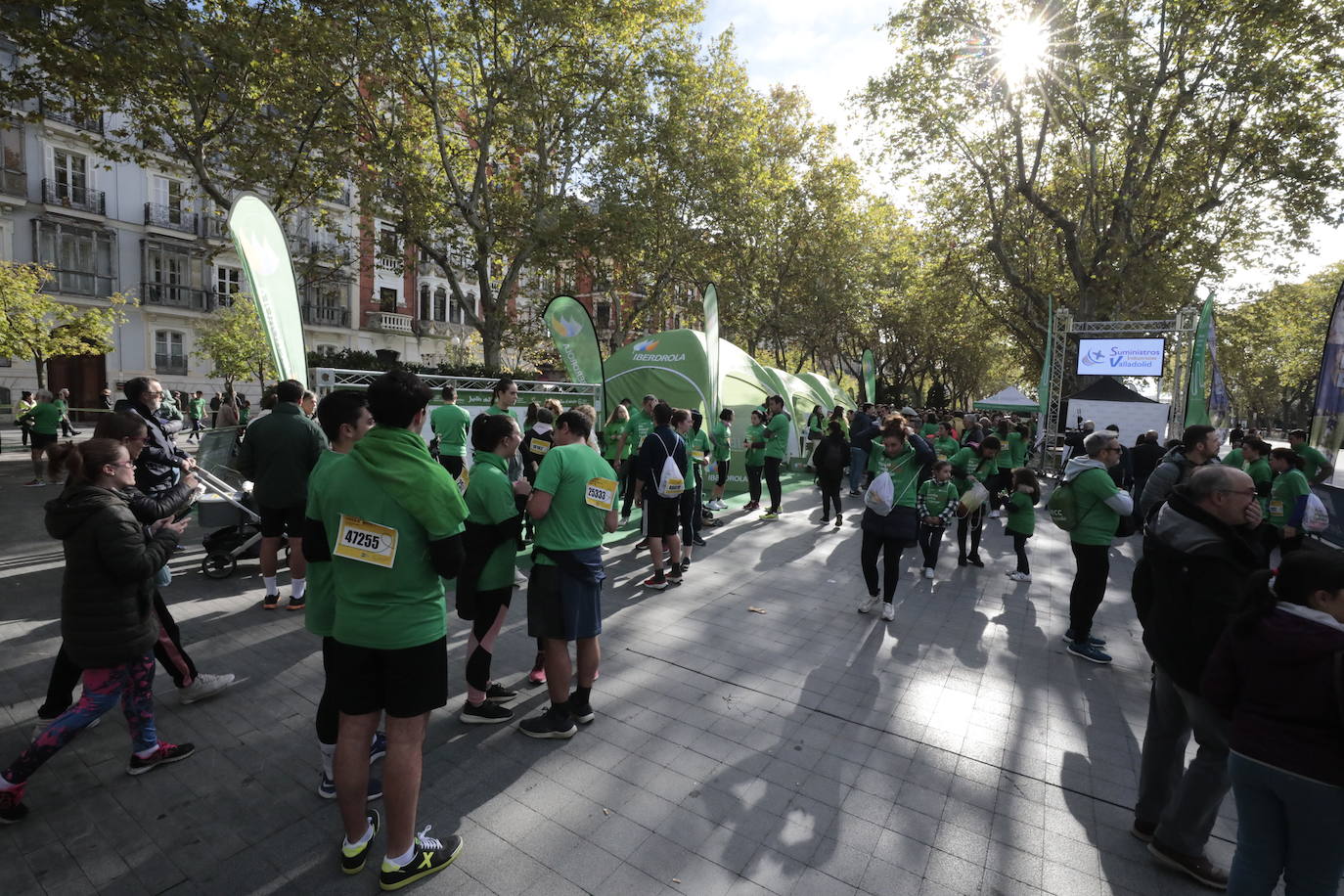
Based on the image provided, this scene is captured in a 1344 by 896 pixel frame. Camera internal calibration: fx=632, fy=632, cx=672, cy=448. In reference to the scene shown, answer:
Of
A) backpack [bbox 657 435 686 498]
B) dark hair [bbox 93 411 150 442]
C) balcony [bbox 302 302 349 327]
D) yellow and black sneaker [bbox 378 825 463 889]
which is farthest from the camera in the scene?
balcony [bbox 302 302 349 327]

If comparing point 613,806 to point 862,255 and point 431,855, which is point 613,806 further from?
point 862,255

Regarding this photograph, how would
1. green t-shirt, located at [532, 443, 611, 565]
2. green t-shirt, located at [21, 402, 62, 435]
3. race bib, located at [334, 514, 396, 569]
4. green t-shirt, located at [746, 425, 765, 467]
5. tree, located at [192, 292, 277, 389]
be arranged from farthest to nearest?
Result: tree, located at [192, 292, 277, 389] < green t-shirt, located at [21, 402, 62, 435] < green t-shirt, located at [746, 425, 765, 467] < green t-shirt, located at [532, 443, 611, 565] < race bib, located at [334, 514, 396, 569]

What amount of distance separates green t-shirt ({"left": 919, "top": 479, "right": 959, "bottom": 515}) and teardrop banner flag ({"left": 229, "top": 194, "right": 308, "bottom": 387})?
6599mm

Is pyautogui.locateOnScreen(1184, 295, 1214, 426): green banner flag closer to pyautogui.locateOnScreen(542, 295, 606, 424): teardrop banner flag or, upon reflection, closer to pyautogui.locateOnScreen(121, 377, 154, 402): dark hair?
pyautogui.locateOnScreen(542, 295, 606, 424): teardrop banner flag

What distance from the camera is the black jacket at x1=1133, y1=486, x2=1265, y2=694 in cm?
256

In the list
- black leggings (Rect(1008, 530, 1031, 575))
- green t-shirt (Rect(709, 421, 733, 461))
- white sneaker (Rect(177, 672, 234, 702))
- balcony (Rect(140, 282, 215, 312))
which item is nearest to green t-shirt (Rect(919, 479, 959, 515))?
black leggings (Rect(1008, 530, 1031, 575))

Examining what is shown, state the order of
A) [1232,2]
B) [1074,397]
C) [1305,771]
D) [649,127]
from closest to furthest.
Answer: [1305,771] < [1232,2] < [649,127] < [1074,397]

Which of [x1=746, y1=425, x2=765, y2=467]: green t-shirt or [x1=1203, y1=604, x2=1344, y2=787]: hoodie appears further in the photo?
[x1=746, y1=425, x2=765, y2=467]: green t-shirt

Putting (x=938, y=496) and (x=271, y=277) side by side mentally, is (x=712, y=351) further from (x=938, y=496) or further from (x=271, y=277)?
(x=271, y=277)

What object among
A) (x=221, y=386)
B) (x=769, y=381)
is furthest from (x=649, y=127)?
(x=221, y=386)

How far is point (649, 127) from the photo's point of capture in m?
15.7

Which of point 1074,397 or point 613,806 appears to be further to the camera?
point 1074,397

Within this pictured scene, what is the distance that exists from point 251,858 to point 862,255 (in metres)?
26.8

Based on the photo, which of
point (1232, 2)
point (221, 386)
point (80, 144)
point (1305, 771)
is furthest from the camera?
point (221, 386)
